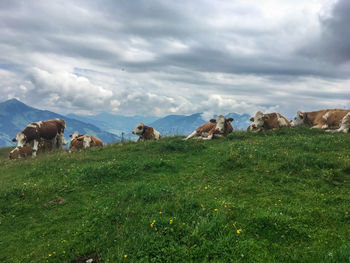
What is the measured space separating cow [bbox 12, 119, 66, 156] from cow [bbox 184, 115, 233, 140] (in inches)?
608

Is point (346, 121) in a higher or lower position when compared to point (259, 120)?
higher

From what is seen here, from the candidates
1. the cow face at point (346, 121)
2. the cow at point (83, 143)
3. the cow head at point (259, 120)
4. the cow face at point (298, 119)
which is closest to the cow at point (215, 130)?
the cow head at point (259, 120)

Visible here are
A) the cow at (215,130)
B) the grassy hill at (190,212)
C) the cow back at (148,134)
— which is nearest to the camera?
the grassy hill at (190,212)

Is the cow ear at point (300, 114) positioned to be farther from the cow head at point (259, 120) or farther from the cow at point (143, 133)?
the cow at point (143, 133)

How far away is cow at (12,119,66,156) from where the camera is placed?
75.0ft

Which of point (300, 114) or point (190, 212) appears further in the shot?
point (300, 114)

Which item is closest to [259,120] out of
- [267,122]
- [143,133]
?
[267,122]

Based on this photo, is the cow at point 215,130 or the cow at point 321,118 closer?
the cow at point 321,118

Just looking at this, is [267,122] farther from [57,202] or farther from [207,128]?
[57,202]

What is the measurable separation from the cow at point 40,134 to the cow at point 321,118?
2583cm

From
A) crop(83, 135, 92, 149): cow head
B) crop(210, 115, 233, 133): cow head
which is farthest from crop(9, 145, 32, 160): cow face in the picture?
crop(210, 115, 233, 133): cow head

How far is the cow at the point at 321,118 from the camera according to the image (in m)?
19.2

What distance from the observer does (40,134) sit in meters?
23.9

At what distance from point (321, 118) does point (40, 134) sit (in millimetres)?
27867
